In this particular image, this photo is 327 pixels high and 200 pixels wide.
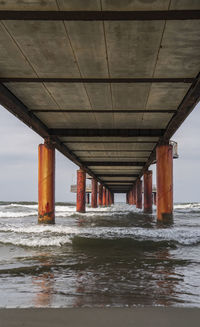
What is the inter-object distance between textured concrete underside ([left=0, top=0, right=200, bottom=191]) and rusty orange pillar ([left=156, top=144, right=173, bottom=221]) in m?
3.32

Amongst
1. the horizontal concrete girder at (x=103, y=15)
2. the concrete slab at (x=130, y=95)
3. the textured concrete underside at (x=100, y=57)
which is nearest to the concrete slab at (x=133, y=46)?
the textured concrete underside at (x=100, y=57)

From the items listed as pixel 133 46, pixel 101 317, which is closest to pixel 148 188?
pixel 133 46

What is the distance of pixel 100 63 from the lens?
315 inches

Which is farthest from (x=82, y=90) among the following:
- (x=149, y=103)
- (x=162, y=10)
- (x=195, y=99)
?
(x=162, y=10)

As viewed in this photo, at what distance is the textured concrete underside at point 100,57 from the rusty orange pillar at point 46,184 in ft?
10.1

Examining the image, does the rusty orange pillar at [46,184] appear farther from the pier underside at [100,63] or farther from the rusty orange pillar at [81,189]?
the rusty orange pillar at [81,189]

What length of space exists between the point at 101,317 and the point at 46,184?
498 inches

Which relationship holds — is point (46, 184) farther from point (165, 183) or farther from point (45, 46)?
point (45, 46)

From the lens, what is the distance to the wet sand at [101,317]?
262cm

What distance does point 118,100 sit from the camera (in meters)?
10.9

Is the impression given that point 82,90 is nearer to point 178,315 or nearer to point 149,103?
point 149,103

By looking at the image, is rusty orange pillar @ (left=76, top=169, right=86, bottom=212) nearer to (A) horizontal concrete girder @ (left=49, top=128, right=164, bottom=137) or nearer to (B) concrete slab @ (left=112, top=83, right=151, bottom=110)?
(A) horizontal concrete girder @ (left=49, top=128, right=164, bottom=137)

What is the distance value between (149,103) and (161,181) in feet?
17.5

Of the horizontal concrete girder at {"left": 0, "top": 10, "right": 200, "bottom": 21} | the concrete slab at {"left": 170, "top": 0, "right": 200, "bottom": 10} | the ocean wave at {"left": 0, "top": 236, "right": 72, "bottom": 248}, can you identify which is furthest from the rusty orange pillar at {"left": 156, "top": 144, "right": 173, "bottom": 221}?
the concrete slab at {"left": 170, "top": 0, "right": 200, "bottom": 10}
